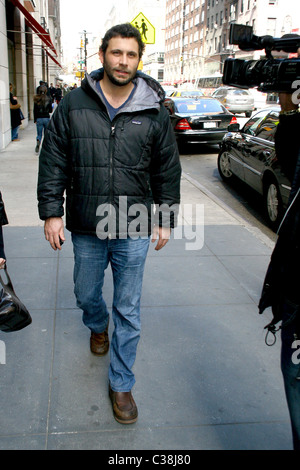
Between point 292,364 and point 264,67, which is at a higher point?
point 264,67

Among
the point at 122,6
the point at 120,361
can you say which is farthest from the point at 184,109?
the point at 122,6

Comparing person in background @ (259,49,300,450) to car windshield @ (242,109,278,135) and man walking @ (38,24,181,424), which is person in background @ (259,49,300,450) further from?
car windshield @ (242,109,278,135)

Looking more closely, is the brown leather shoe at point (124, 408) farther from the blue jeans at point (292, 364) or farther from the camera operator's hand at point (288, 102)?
the camera operator's hand at point (288, 102)

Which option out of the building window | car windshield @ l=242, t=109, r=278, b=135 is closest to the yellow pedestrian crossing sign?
car windshield @ l=242, t=109, r=278, b=135

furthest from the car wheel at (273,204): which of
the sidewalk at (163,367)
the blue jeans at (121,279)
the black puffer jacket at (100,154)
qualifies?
the blue jeans at (121,279)

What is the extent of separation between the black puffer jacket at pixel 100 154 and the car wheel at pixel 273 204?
4.17 metres

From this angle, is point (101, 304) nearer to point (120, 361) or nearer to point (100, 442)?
point (120, 361)

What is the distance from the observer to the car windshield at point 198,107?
540 inches

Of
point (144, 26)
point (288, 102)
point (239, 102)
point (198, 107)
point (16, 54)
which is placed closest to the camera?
point (288, 102)

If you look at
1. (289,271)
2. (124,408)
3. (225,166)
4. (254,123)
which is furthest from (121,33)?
(225,166)

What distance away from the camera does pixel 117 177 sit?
2.50 metres

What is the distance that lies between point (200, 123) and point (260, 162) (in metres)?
6.29

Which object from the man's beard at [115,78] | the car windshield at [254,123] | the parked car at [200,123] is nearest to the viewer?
the man's beard at [115,78]

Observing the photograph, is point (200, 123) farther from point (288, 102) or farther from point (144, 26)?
point (288, 102)
